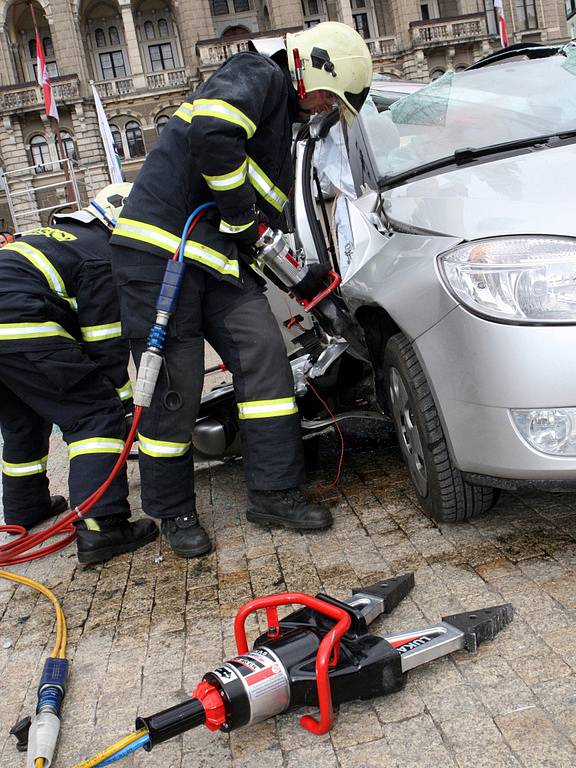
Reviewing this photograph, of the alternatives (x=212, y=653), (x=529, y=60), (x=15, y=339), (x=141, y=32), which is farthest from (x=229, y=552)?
(x=141, y=32)

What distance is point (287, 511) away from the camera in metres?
3.18

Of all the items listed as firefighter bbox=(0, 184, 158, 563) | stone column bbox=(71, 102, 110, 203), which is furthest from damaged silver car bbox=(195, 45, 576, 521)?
stone column bbox=(71, 102, 110, 203)

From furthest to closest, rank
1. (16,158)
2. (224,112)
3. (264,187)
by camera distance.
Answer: (16,158)
(264,187)
(224,112)

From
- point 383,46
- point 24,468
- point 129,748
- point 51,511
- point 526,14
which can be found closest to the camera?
point 129,748

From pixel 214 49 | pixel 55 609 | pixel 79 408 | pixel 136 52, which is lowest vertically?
pixel 55 609

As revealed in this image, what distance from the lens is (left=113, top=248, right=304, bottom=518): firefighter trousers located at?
3090mm

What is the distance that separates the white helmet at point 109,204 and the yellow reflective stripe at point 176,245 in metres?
0.63

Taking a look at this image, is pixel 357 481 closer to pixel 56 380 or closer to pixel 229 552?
pixel 229 552

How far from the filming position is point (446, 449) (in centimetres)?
260

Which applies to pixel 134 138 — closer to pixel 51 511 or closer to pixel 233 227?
pixel 51 511

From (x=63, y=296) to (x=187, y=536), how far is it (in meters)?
1.23

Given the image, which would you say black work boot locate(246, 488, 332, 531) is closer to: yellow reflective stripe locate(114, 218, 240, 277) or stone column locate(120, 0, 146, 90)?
yellow reflective stripe locate(114, 218, 240, 277)

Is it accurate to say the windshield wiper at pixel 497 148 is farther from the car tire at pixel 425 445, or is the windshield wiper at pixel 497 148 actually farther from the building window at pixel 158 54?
the building window at pixel 158 54

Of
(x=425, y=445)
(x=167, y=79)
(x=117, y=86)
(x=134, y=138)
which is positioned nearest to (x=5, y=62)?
(x=117, y=86)
